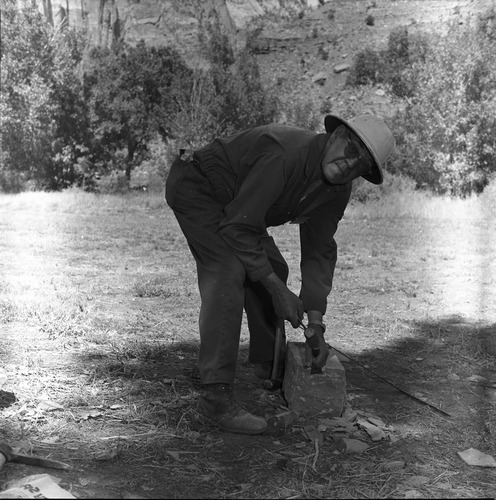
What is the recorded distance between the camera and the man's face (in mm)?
3020

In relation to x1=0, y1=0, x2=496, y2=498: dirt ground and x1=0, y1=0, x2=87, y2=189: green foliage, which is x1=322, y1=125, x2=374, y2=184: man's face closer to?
x1=0, y1=0, x2=496, y2=498: dirt ground

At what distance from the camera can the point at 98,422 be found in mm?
3193

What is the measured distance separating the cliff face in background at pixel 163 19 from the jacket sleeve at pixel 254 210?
3052 centimetres

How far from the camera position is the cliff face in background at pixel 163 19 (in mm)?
32500

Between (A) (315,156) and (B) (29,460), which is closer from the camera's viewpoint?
(B) (29,460)

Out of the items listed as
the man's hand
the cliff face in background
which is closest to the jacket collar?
the man's hand

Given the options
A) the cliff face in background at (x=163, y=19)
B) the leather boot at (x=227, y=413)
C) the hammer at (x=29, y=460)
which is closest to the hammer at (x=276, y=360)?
the leather boot at (x=227, y=413)

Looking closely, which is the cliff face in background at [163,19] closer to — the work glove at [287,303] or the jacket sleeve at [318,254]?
the jacket sleeve at [318,254]

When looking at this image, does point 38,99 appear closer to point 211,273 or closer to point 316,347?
point 211,273

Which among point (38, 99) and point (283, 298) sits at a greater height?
point (38, 99)

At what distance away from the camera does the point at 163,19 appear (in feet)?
116

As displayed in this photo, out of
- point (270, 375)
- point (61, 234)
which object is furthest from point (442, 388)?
point (61, 234)

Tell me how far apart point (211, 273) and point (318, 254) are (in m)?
0.61

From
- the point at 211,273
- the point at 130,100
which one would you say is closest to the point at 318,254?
the point at 211,273
